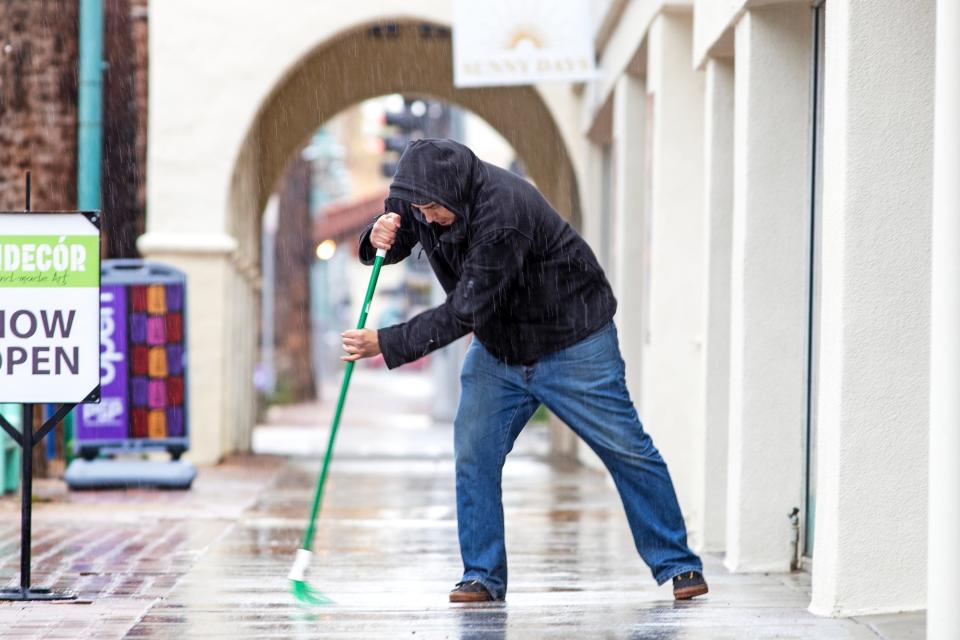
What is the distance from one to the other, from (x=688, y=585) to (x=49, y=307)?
250 cm

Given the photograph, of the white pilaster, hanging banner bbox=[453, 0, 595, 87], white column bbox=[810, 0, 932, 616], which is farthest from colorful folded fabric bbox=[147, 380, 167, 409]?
white column bbox=[810, 0, 932, 616]

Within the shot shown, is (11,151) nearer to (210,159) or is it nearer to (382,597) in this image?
(210,159)

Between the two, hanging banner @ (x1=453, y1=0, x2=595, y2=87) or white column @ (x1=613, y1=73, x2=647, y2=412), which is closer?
white column @ (x1=613, y1=73, x2=647, y2=412)

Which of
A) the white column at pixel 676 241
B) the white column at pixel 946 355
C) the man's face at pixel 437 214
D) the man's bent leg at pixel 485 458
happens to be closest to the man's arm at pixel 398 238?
the man's face at pixel 437 214

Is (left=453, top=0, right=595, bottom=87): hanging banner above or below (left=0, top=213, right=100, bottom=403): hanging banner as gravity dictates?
above

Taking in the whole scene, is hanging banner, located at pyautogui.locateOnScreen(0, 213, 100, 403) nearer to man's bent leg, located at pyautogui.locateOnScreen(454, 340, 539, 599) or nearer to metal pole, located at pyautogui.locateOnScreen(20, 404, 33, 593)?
metal pole, located at pyautogui.locateOnScreen(20, 404, 33, 593)

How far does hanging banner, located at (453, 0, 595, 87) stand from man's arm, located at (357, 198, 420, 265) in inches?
230

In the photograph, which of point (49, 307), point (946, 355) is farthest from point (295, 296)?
point (946, 355)

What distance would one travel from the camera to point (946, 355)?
4207 mm

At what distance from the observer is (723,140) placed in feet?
23.7

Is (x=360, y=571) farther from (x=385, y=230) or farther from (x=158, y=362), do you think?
(x=158, y=362)

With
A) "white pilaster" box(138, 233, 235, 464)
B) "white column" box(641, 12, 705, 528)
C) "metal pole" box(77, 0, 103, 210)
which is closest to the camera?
"white column" box(641, 12, 705, 528)

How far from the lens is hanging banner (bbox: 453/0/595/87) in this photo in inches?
452

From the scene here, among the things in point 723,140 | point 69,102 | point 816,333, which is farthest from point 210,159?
→ point 816,333
